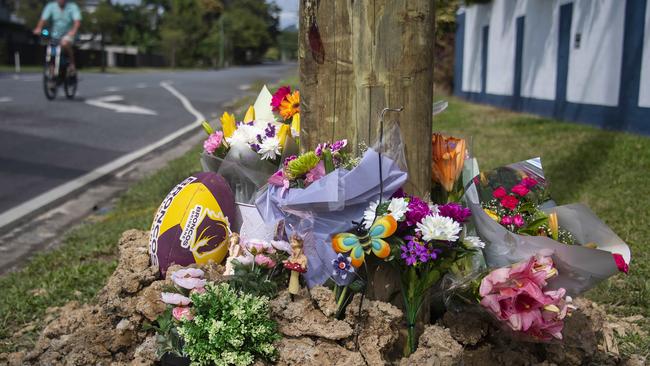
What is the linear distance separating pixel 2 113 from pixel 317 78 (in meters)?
10.8

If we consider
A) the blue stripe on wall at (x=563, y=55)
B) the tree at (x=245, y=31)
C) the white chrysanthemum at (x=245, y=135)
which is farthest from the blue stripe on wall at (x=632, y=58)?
the tree at (x=245, y=31)

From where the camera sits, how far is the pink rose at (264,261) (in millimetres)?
2721

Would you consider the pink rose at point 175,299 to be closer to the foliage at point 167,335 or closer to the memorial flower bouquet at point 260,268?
the foliage at point 167,335

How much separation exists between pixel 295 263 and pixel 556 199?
12.5 feet

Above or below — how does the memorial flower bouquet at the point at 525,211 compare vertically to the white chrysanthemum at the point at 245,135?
below

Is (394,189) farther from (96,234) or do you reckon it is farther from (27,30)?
(27,30)

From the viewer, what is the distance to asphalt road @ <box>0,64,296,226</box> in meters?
7.73

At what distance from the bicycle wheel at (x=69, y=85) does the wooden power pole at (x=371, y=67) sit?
43.6ft

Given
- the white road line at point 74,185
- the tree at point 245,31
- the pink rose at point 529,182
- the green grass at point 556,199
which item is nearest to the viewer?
the pink rose at point 529,182

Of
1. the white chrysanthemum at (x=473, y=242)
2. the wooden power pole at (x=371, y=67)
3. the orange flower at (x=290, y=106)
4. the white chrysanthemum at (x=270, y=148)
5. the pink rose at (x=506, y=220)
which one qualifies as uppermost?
the wooden power pole at (x=371, y=67)

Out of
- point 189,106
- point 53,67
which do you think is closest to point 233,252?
point 53,67

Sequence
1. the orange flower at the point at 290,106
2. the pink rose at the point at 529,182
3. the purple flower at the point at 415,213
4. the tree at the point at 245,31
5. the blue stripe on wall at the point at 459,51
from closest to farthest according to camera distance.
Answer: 1. the purple flower at the point at 415,213
2. the pink rose at the point at 529,182
3. the orange flower at the point at 290,106
4. the blue stripe on wall at the point at 459,51
5. the tree at the point at 245,31

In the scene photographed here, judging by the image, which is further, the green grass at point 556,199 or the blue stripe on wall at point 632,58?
the blue stripe on wall at point 632,58

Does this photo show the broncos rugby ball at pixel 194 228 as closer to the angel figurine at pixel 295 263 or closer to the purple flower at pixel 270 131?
the purple flower at pixel 270 131
